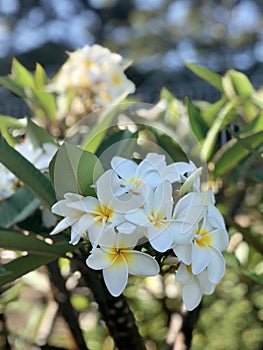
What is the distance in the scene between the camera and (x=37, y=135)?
3.09 feet

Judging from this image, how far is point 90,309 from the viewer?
132 centimetres

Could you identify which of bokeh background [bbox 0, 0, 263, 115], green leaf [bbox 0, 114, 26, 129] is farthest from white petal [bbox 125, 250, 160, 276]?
bokeh background [bbox 0, 0, 263, 115]

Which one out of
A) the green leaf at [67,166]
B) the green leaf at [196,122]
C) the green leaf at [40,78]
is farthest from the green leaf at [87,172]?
the green leaf at [40,78]

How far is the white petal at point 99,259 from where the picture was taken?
1.82ft

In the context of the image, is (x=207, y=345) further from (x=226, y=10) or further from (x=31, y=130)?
(x=226, y=10)

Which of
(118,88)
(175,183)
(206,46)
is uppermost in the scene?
(175,183)

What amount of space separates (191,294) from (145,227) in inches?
3.2

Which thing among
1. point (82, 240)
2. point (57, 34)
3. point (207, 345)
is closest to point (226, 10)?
point (57, 34)

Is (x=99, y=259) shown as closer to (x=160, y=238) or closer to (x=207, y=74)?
(x=160, y=238)

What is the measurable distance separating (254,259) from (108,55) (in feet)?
1.60

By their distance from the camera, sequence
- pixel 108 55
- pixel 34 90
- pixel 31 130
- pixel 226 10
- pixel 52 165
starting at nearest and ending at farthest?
pixel 52 165, pixel 31 130, pixel 34 90, pixel 108 55, pixel 226 10

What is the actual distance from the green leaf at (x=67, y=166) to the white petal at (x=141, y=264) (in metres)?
0.08

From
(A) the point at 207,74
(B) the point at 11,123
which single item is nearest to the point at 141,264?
(B) the point at 11,123

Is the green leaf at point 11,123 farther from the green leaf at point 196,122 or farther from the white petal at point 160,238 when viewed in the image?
the white petal at point 160,238
